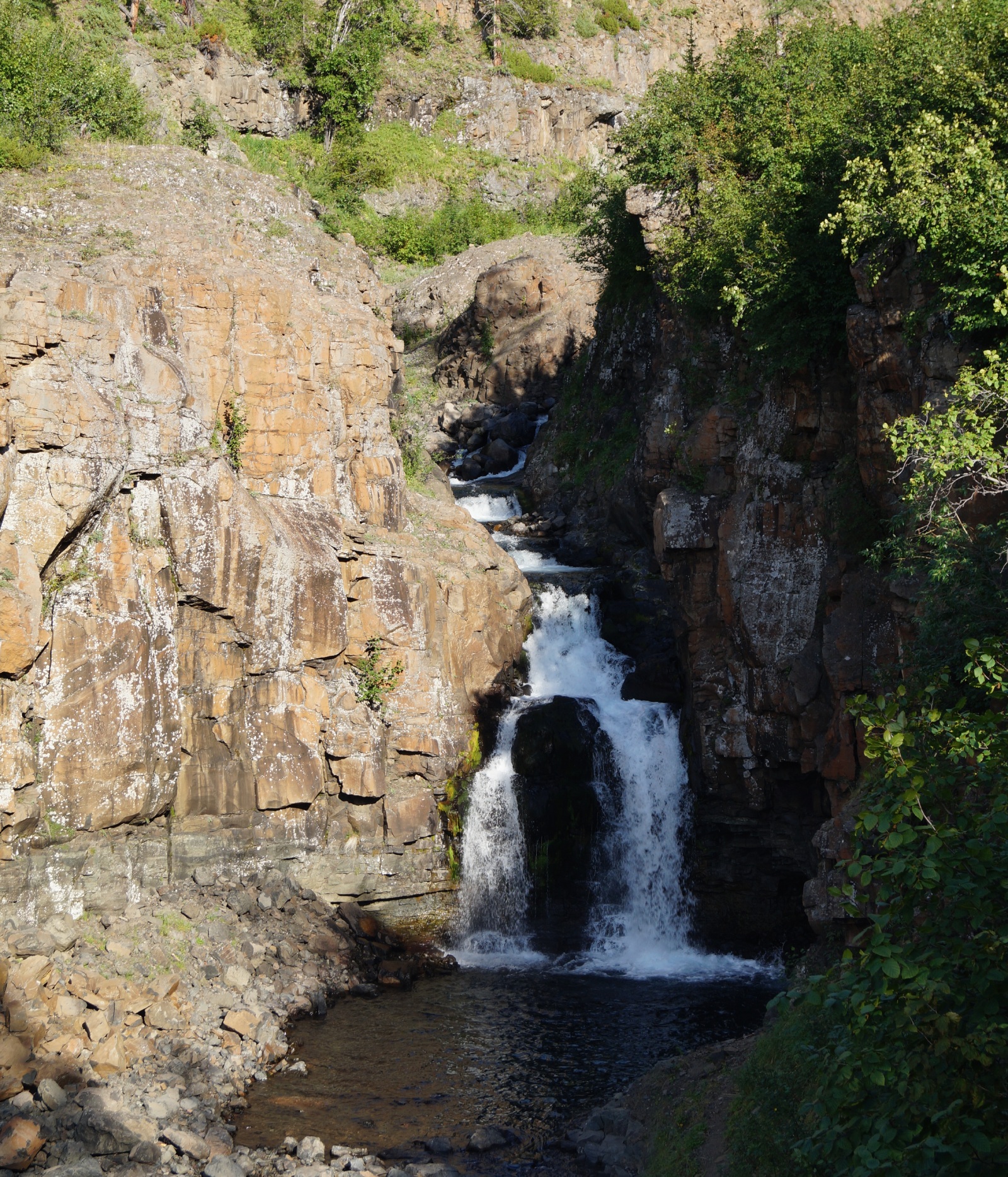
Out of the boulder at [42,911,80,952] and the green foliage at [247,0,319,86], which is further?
the green foliage at [247,0,319,86]

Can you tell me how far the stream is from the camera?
16.0 m

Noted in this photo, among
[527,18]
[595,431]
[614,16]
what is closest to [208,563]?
[595,431]

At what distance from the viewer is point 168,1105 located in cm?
1533

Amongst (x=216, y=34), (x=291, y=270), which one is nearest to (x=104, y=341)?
(x=291, y=270)

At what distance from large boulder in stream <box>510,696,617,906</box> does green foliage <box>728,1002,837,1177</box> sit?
10695 millimetres

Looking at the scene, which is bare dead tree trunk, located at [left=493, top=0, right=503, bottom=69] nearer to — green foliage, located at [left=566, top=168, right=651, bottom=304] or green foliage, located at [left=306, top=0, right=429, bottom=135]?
green foliage, located at [left=306, top=0, right=429, bottom=135]

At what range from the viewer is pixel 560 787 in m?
24.5

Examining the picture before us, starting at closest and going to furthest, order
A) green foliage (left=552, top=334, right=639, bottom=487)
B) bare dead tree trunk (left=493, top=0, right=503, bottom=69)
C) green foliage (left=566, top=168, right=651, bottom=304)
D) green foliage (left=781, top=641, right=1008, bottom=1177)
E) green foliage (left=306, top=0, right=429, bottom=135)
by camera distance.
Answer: green foliage (left=781, top=641, right=1008, bottom=1177)
green foliage (left=566, top=168, right=651, bottom=304)
green foliage (left=552, top=334, right=639, bottom=487)
green foliage (left=306, top=0, right=429, bottom=135)
bare dead tree trunk (left=493, top=0, right=503, bottom=69)

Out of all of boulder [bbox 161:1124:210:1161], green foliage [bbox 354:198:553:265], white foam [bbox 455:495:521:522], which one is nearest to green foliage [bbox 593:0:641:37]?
green foliage [bbox 354:198:553:265]

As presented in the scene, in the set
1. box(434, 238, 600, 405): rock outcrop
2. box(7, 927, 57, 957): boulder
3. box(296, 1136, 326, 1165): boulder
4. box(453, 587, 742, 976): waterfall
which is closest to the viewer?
box(296, 1136, 326, 1165): boulder

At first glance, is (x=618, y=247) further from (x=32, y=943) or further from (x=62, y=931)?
(x=32, y=943)

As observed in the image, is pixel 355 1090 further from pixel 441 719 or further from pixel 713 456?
pixel 713 456

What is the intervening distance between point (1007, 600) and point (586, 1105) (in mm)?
10075

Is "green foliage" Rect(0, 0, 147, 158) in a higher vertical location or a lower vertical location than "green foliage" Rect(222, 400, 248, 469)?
higher
